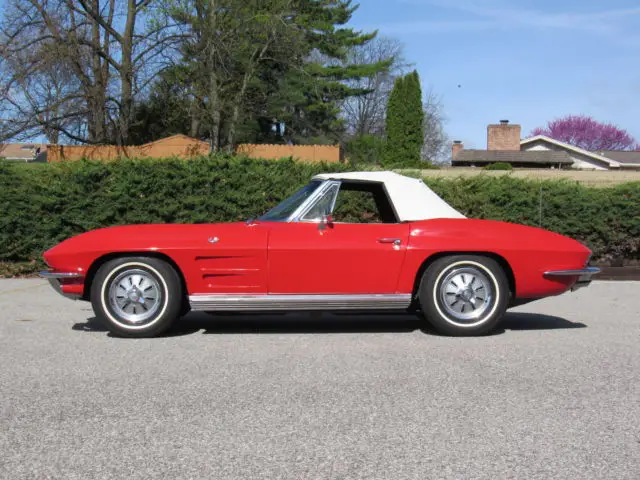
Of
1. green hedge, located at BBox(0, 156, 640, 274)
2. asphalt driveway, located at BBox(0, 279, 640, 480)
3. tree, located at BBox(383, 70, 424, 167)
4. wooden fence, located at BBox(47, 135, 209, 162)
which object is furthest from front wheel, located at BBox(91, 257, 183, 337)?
tree, located at BBox(383, 70, 424, 167)

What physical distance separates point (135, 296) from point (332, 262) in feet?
5.76

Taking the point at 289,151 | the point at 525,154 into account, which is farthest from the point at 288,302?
the point at 525,154

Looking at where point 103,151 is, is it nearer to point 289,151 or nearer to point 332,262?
point 289,151

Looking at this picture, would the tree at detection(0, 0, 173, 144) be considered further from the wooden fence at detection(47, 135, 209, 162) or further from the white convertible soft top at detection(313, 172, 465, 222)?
the white convertible soft top at detection(313, 172, 465, 222)

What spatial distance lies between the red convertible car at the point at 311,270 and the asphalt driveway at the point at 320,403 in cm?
31

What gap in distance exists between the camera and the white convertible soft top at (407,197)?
6836mm

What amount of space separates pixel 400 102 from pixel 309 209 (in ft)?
104

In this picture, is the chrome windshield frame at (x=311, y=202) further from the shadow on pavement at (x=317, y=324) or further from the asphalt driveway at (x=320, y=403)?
the asphalt driveway at (x=320, y=403)

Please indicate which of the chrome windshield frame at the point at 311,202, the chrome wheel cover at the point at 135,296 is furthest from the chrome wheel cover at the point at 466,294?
the chrome wheel cover at the point at 135,296

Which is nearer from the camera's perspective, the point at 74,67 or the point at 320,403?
the point at 320,403

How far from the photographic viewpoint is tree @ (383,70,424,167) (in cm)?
3681

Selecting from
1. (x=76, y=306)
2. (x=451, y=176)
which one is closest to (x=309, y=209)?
(x=76, y=306)

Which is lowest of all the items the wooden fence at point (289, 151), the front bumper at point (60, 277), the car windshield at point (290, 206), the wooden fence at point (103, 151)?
the front bumper at point (60, 277)

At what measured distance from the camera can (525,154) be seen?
56.6m
